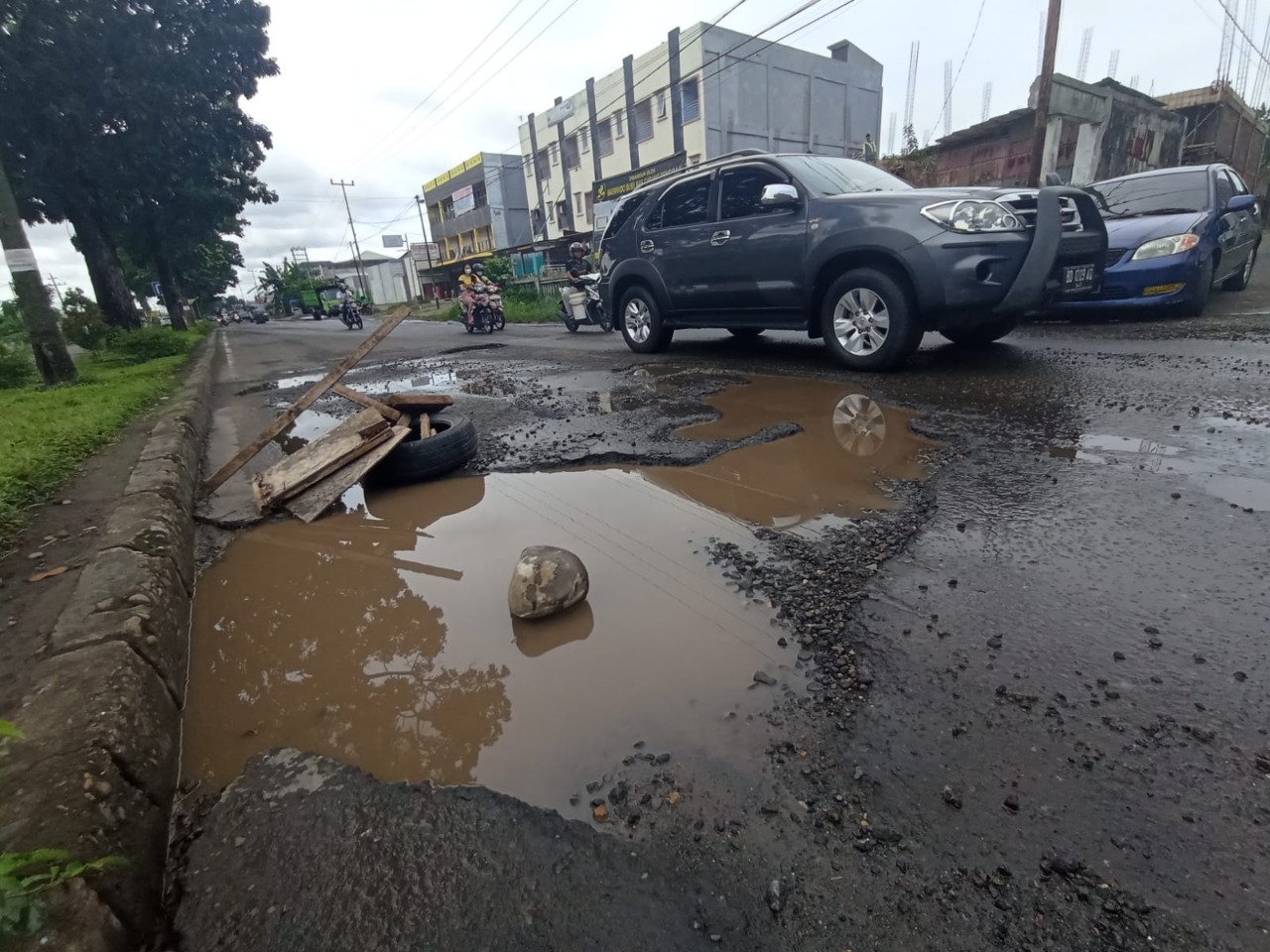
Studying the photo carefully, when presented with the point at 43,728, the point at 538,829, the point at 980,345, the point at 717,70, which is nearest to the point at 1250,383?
the point at 980,345

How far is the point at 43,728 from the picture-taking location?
1.53 metres

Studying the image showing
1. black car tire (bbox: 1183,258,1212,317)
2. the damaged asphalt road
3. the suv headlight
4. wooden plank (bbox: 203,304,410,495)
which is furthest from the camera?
black car tire (bbox: 1183,258,1212,317)

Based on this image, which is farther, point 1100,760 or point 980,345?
point 980,345

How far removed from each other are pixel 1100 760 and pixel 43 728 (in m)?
2.40

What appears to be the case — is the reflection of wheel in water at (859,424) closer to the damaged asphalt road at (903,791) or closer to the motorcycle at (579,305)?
the damaged asphalt road at (903,791)

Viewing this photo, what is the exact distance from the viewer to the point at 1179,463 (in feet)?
9.34

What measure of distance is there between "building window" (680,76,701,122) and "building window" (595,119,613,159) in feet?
15.0

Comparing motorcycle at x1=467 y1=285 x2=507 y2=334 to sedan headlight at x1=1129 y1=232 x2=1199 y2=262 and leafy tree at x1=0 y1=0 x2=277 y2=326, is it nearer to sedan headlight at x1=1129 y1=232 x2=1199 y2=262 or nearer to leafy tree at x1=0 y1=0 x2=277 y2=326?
leafy tree at x1=0 y1=0 x2=277 y2=326

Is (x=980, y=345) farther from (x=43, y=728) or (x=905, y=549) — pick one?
(x=43, y=728)

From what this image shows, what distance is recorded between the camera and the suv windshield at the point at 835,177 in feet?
17.0

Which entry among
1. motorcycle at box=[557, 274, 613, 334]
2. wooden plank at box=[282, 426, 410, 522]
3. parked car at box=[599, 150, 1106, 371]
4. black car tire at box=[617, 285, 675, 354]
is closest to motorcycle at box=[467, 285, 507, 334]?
motorcycle at box=[557, 274, 613, 334]

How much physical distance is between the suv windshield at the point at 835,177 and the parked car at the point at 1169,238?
7.90ft

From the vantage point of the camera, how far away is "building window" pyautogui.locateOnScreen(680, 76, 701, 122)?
76.0 ft

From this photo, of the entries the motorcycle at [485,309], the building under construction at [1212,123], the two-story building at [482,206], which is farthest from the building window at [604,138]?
the building under construction at [1212,123]
